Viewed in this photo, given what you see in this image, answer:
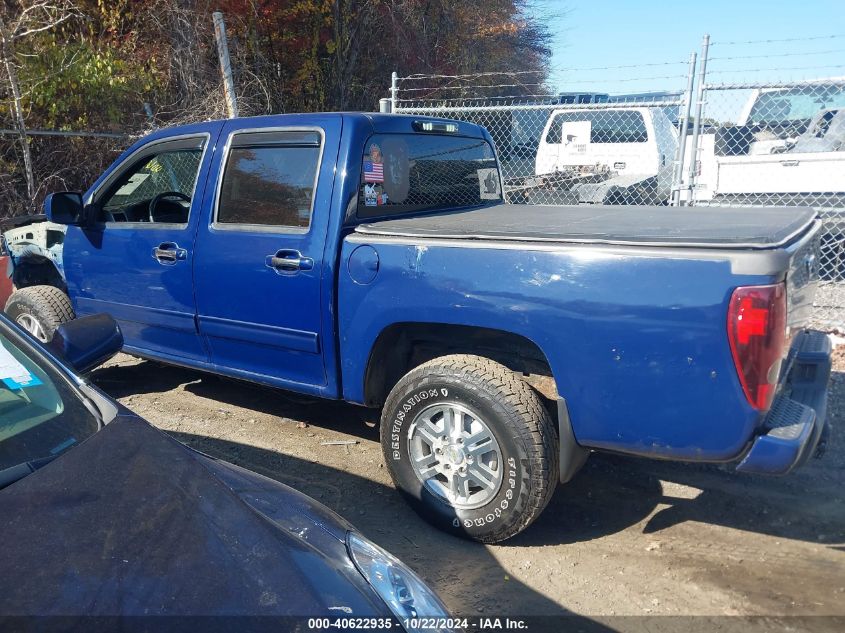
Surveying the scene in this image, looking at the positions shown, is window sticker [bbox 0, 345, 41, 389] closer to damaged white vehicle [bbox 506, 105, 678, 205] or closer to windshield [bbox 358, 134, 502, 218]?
windshield [bbox 358, 134, 502, 218]

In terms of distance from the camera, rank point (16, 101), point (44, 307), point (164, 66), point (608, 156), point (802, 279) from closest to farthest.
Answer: point (802, 279)
point (44, 307)
point (16, 101)
point (608, 156)
point (164, 66)

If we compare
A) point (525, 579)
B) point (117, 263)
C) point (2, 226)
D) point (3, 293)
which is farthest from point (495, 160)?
point (2, 226)

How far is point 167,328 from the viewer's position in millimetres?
4566

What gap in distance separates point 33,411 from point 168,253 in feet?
7.53

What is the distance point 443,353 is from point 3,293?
170 inches

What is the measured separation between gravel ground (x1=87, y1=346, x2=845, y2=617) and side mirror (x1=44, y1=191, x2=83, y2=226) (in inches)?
58.1

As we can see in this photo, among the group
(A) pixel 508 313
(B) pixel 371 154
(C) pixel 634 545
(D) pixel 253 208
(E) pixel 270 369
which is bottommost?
(C) pixel 634 545

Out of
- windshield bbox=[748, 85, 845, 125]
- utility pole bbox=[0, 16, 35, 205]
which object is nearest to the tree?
utility pole bbox=[0, 16, 35, 205]

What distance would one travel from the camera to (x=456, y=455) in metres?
3.35

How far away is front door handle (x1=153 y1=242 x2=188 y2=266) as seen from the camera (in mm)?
4316

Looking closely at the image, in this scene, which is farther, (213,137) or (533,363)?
(213,137)

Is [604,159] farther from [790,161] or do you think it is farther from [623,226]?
[623,226]

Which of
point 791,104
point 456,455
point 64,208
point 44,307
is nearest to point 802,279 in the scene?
point 456,455

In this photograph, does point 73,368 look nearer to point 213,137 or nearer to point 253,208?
point 253,208
